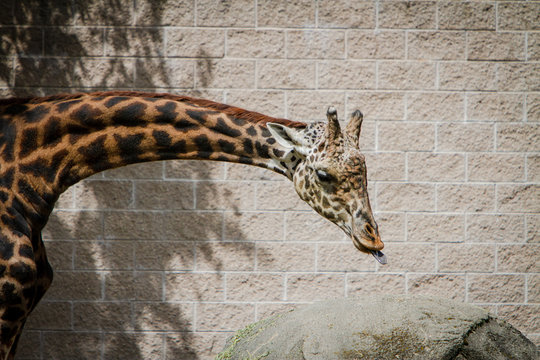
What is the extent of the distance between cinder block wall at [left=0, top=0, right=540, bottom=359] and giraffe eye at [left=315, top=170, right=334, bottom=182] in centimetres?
188

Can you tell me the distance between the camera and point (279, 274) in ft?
14.5

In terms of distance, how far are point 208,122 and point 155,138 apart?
301 mm

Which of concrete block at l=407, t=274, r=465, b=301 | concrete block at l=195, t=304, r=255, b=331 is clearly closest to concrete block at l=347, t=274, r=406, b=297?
concrete block at l=407, t=274, r=465, b=301

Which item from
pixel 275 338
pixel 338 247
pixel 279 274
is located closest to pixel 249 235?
pixel 279 274

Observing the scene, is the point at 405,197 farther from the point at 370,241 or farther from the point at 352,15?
the point at 370,241

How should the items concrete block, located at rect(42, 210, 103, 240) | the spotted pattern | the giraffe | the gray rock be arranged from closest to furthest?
the gray rock
the giraffe
the spotted pattern
concrete block, located at rect(42, 210, 103, 240)

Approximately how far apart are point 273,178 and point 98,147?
1.89 meters

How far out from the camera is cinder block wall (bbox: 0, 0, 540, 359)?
4.41 metres

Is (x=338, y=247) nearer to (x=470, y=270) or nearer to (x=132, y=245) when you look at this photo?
(x=470, y=270)

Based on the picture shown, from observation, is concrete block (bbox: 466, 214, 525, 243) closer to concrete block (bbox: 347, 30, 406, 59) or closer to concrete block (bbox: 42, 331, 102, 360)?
concrete block (bbox: 347, 30, 406, 59)

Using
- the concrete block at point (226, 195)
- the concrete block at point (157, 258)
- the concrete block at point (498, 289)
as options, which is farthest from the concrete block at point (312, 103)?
the concrete block at point (498, 289)

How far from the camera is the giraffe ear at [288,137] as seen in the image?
8.61 feet

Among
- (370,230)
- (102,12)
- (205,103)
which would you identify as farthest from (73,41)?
(370,230)

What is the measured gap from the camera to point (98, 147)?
2793 millimetres
